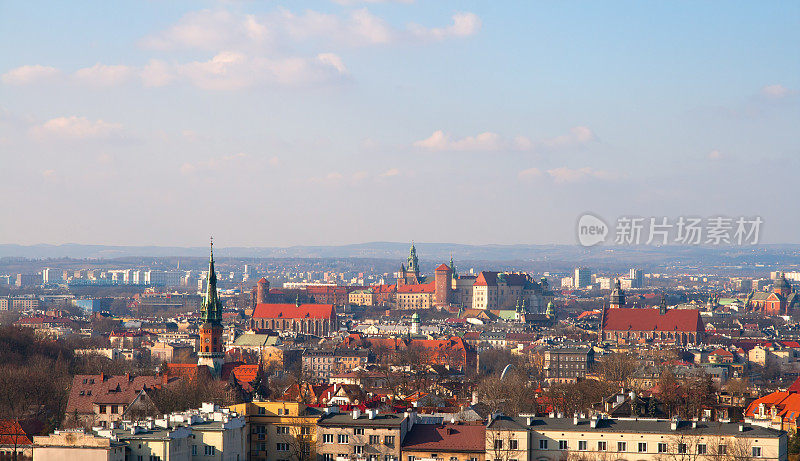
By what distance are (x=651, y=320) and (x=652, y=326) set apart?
3.31ft

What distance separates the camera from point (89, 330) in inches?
7229

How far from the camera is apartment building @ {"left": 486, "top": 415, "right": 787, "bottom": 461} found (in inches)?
2174

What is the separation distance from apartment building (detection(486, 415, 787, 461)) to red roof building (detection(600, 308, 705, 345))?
121 meters


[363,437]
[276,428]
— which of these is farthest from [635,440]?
[276,428]

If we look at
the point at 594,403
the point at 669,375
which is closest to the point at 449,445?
the point at 594,403

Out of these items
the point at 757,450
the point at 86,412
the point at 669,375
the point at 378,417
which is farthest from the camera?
the point at 669,375

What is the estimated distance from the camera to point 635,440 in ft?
186

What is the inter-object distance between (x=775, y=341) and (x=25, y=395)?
347 feet

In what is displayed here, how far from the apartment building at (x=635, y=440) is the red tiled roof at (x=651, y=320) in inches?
4941

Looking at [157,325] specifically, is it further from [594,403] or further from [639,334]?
[594,403]

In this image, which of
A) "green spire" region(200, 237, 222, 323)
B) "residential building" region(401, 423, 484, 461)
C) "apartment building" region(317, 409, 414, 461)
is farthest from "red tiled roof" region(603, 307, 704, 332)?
"apartment building" region(317, 409, 414, 461)

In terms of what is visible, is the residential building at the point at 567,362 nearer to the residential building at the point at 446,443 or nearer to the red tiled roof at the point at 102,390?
the red tiled roof at the point at 102,390

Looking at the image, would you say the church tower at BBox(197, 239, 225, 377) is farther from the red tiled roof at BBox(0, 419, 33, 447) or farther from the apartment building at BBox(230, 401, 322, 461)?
the red tiled roof at BBox(0, 419, 33, 447)

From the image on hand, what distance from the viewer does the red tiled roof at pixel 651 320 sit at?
182 metres
